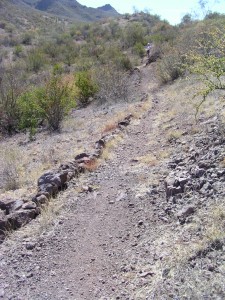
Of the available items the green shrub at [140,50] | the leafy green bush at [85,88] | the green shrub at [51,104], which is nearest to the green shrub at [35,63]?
the green shrub at [140,50]

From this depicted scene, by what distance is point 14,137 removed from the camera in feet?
45.3

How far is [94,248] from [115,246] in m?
0.29

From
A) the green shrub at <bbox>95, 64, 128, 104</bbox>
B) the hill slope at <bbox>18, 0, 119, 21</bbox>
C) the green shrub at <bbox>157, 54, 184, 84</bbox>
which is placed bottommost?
the green shrub at <bbox>95, 64, 128, 104</bbox>

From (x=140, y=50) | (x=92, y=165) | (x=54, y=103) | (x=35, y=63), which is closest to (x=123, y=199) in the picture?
(x=92, y=165)

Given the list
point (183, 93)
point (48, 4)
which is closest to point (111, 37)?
point (183, 93)

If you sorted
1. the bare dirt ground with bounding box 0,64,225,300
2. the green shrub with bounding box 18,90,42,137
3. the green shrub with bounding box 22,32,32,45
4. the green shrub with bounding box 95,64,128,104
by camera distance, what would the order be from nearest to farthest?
the bare dirt ground with bounding box 0,64,225,300, the green shrub with bounding box 18,90,42,137, the green shrub with bounding box 95,64,128,104, the green shrub with bounding box 22,32,32,45

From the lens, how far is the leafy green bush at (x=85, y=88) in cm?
1725

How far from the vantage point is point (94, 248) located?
16.2 feet

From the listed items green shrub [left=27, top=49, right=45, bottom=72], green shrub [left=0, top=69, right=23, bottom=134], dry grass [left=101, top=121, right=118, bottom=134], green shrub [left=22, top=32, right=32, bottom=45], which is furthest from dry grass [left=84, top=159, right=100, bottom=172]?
green shrub [left=22, top=32, right=32, bottom=45]

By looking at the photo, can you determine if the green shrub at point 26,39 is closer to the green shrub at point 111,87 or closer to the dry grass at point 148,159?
the green shrub at point 111,87

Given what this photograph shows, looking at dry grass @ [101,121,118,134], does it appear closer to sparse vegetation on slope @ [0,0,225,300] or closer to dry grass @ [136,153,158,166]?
sparse vegetation on slope @ [0,0,225,300]

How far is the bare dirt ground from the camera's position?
151 inches

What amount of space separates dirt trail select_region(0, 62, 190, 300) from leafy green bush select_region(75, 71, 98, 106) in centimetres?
1057

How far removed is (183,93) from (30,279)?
9.56 meters
